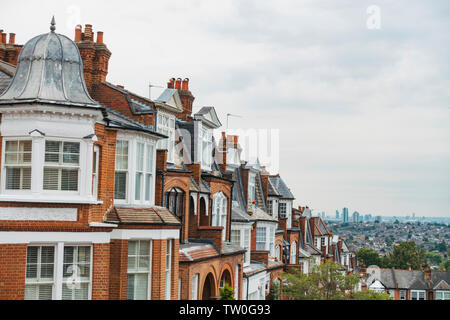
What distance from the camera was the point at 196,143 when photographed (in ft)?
99.5

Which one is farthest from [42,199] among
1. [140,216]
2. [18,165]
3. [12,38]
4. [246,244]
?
[246,244]

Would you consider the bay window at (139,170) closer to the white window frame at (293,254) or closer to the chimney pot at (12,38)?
the chimney pot at (12,38)

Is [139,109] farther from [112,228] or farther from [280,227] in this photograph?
[280,227]

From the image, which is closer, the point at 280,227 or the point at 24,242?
the point at 24,242

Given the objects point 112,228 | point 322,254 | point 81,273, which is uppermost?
point 112,228

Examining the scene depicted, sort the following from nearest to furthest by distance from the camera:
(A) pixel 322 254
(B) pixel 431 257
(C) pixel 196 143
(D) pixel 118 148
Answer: (D) pixel 118 148, (C) pixel 196 143, (A) pixel 322 254, (B) pixel 431 257

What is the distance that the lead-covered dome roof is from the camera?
58.2 feet

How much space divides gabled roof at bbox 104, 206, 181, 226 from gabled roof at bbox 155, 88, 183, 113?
5.85 meters

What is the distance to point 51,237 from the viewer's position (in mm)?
17156

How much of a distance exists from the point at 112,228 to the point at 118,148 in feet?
11.0

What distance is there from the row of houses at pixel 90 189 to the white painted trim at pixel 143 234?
1.3 inches
